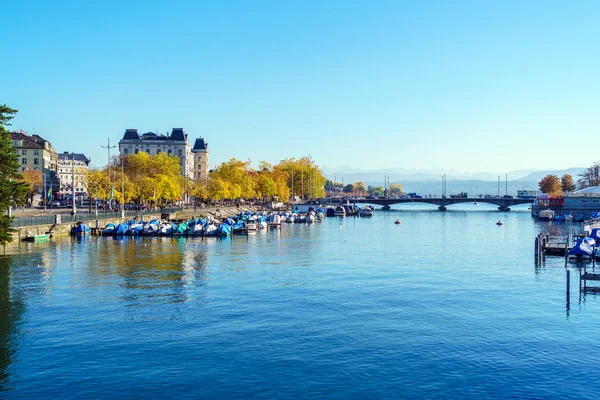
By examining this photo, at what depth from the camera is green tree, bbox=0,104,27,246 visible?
62.1m

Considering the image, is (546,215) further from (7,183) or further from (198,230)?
(7,183)

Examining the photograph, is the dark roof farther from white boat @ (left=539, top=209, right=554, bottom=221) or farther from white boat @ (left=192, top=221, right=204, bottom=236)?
white boat @ (left=539, top=209, right=554, bottom=221)

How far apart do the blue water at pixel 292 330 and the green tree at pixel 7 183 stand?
4.12 m

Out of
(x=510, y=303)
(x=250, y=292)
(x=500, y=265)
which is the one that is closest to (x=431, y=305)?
(x=510, y=303)

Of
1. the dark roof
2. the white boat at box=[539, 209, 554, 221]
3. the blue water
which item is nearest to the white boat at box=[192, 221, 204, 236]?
the blue water

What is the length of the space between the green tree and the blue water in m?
4.12

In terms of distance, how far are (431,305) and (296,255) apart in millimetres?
33829

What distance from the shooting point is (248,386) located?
28.1m

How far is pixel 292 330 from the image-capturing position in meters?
37.1

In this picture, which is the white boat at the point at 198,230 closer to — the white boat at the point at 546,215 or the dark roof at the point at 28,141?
the dark roof at the point at 28,141

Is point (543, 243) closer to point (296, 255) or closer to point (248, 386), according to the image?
point (296, 255)

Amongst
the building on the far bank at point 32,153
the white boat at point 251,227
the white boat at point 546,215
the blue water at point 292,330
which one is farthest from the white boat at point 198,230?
the white boat at point 546,215

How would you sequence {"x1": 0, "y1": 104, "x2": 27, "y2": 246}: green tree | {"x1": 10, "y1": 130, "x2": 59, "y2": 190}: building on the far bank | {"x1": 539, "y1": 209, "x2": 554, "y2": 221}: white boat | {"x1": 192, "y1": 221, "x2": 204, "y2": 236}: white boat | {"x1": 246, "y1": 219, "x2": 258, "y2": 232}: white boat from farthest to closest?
{"x1": 10, "y1": 130, "x2": 59, "y2": 190}: building on the far bank, {"x1": 539, "y1": 209, "x2": 554, "y2": 221}: white boat, {"x1": 246, "y1": 219, "x2": 258, "y2": 232}: white boat, {"x1": 192, "y1": 221, "x2": 204, "y2": 236}: white boat, {"x1": 0, "y1": 104, "x2": 27, "y2": 246}: green tree

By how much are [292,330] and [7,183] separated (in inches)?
1537
